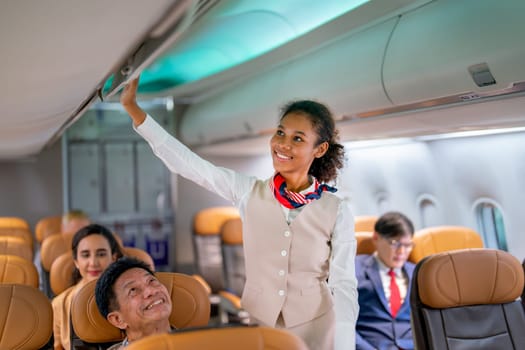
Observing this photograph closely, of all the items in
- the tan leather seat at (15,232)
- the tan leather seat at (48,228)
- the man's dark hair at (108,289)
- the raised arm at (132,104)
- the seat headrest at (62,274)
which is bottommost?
the man's dark hair at (108,289)

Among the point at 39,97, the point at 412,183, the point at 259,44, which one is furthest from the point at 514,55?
the point at 259,44

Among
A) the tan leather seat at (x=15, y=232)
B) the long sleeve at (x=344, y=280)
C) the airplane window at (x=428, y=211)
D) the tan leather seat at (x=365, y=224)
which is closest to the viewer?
the long sleeve at (x=344, y=280)

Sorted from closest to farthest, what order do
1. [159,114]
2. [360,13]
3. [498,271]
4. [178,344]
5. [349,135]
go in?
1. [178,344]
2. [498,271]
3. [360,13]
4. [349,135]
5. [159,114]

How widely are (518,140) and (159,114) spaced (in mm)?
5836

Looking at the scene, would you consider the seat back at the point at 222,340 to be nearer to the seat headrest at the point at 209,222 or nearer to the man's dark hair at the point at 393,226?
the man's dark hair at the point at 393,226

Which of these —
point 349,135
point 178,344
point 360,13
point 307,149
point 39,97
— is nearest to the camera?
point 178,344

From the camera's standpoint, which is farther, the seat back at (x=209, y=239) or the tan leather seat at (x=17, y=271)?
the seat back at (x=209, y=239)

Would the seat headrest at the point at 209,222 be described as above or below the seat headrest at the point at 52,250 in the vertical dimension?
above

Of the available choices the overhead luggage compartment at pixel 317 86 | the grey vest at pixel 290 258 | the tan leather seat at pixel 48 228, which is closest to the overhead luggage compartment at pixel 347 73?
the overhead luggage compartment at pixel 317 86

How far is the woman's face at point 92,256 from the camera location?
147 inches

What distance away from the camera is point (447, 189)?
505 cm

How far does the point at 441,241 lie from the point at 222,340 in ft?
10.4

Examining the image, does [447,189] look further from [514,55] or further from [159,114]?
[159,114]

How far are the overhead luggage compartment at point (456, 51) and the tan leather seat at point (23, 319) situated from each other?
7.07 ft
